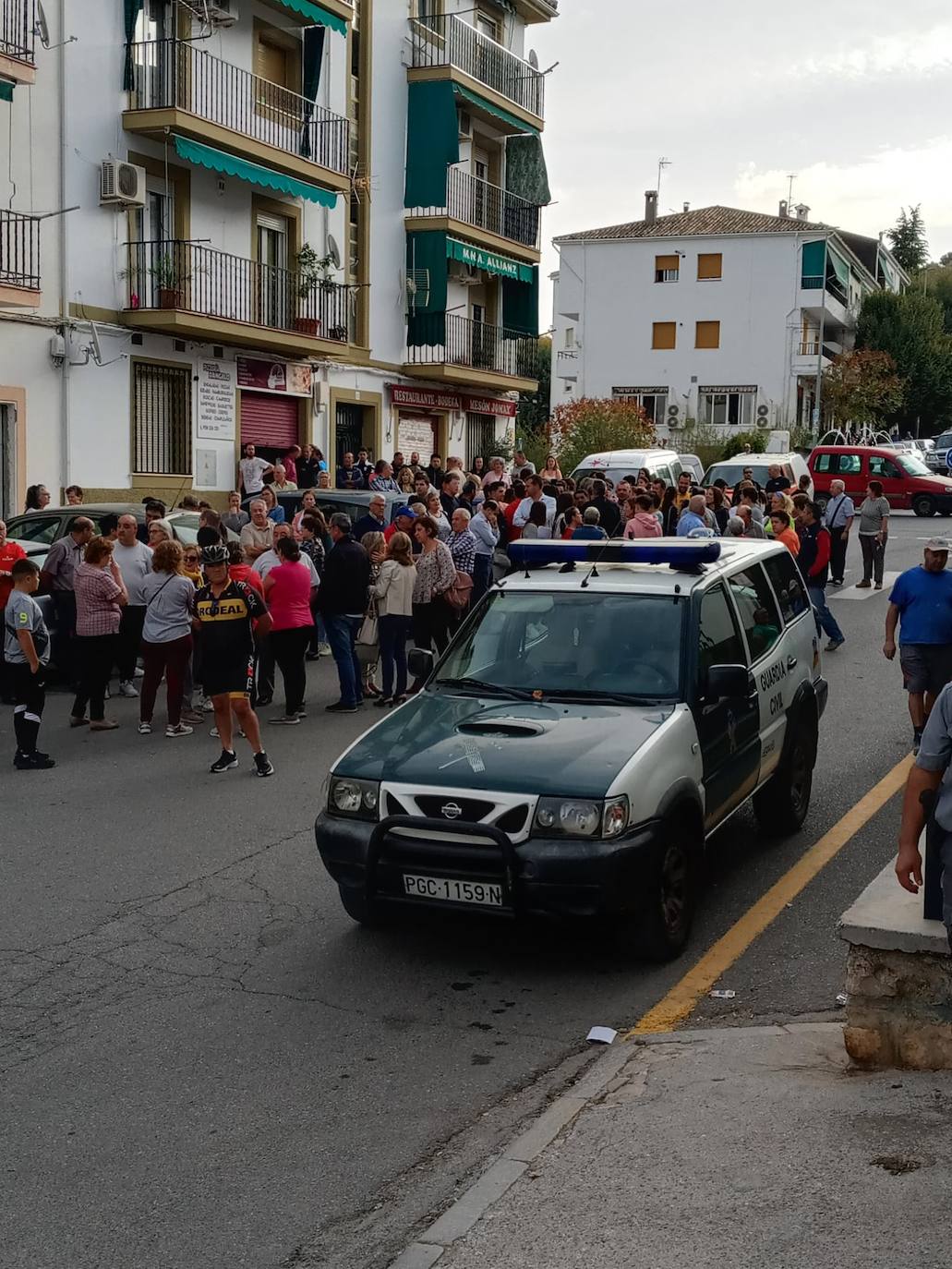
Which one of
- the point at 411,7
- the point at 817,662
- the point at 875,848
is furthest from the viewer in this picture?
the point at 411,7

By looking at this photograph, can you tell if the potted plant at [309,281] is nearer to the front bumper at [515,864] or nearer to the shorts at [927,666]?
the shorts at [927,666]

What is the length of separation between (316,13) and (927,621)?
2048cm

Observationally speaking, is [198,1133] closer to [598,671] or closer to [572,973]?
[572,973]

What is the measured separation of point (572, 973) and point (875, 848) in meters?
2.81

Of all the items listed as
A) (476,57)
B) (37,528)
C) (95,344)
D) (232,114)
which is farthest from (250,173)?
(37,528)

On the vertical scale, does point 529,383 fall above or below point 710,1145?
above

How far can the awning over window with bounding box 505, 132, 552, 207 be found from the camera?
36.0 meters

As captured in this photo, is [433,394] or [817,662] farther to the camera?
[433,394]

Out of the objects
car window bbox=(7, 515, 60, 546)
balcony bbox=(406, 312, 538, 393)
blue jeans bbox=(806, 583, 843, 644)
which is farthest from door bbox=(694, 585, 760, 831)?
balcony bbox=(406, 312, 538, 393)

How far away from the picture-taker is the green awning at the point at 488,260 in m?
32.2

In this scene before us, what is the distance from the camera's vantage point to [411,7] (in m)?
31.7

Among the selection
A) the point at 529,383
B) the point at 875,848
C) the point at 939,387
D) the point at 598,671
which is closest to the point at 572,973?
the point at 598,671

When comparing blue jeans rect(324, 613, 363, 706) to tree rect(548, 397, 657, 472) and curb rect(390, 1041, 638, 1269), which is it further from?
tree rect(548, 397, 657, 472)

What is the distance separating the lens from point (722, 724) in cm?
731
